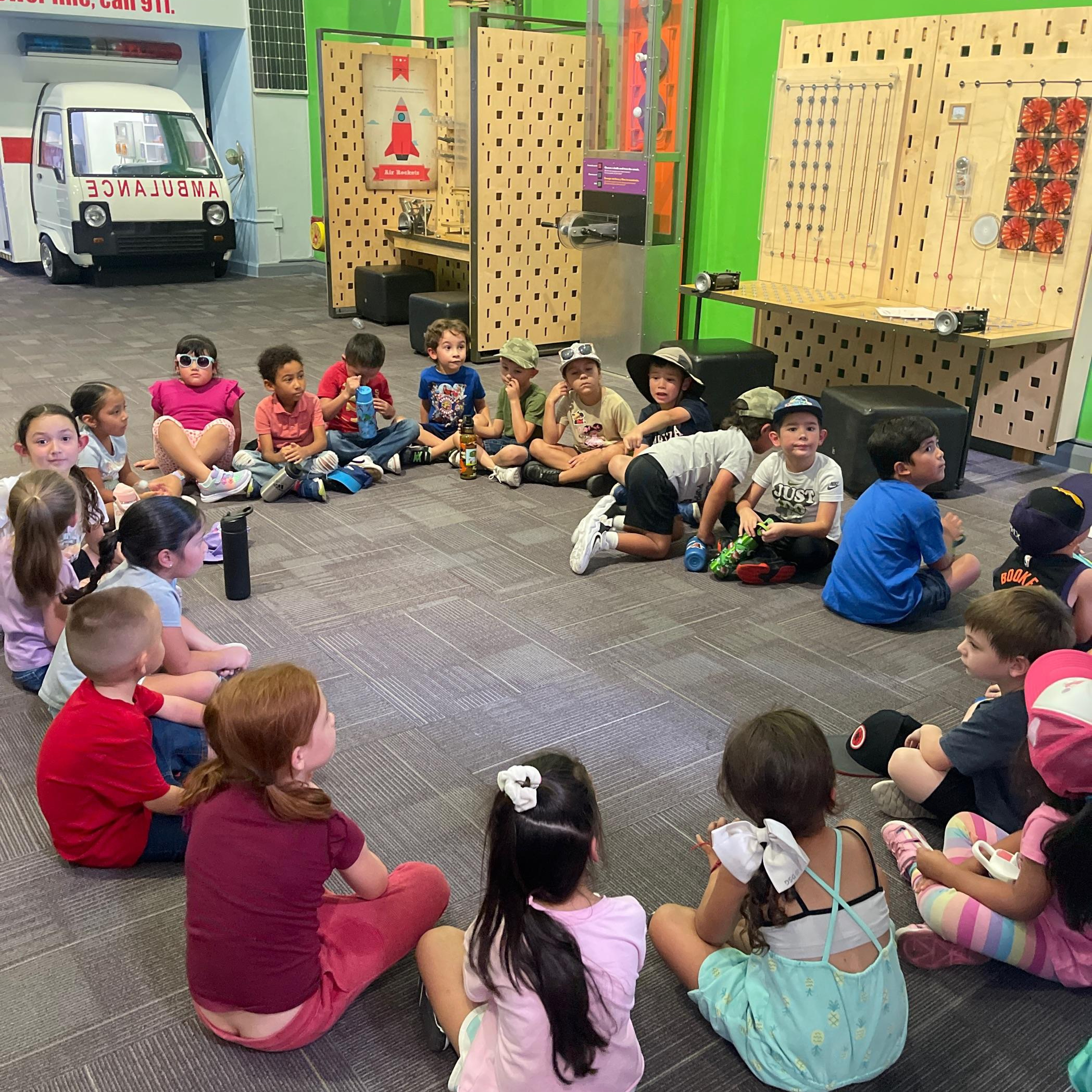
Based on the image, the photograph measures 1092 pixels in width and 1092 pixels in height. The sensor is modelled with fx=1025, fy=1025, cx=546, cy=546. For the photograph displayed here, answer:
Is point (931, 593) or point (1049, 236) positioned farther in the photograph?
point (1049, 236)

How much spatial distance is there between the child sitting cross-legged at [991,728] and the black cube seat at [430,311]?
200 inches

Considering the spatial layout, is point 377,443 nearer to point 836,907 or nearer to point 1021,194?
point 1021,194

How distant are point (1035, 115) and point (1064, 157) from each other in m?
0.23

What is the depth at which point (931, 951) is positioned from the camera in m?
1.90

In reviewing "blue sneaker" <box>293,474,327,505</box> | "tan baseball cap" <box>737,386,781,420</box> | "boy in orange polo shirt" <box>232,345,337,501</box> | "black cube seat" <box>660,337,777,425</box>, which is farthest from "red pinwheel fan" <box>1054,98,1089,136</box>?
"blue sneaker" <box>293,474,327,505</box>

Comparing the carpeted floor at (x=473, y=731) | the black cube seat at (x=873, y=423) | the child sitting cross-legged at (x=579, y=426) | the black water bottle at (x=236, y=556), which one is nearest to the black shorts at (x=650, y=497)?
the carpeted floor at (x=473, y=731)

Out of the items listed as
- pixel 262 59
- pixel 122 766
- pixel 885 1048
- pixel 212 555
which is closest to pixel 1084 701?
pixel 885 1048

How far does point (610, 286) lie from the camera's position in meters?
6.40

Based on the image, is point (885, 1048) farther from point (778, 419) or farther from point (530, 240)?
point (530, 240)

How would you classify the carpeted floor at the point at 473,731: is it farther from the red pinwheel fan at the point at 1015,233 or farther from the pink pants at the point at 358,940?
the red pinwheel fan at the point at 1015,233

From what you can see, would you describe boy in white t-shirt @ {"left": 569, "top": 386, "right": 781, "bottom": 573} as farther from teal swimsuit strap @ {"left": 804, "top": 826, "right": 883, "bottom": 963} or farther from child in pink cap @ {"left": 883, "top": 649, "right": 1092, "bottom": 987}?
teal swimsuit strap @ {"left": 804, "top": 826, "right": 883, "bottom": 963}

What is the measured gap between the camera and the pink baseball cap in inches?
63.0

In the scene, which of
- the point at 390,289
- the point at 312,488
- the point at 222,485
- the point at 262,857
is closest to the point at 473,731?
the point at 262,857

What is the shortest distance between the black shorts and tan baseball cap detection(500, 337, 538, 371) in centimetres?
97
